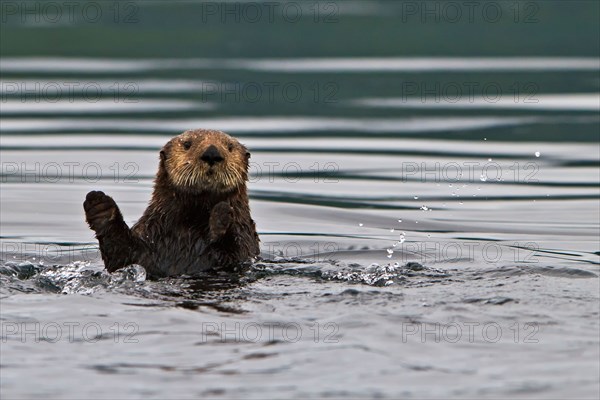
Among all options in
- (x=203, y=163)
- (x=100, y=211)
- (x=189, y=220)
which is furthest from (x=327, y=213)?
(x=100, y=211)

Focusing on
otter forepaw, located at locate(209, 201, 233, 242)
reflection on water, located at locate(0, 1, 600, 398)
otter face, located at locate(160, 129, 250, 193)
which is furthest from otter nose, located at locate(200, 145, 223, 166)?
reflection on water, located at locate(0, 1, 600, 398)

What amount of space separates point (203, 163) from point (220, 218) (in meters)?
0.46

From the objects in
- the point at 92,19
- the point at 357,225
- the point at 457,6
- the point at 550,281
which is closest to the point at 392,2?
the point at 457,6

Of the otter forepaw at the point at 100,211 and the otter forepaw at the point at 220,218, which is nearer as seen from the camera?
the otter forepaw at the point at 220,218

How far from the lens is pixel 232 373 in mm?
5344

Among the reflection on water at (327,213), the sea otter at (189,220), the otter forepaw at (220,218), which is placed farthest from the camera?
the sea otter at (189,220)

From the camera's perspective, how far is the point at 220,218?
726cm

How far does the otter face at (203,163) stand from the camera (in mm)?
7551

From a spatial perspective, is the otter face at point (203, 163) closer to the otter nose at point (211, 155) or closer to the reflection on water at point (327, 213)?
the otter nose at point (211, 155)

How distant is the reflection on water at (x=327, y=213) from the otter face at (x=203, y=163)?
647 mm

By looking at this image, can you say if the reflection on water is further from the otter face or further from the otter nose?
the otter nose

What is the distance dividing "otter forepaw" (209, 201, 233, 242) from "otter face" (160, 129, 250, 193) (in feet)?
1.17

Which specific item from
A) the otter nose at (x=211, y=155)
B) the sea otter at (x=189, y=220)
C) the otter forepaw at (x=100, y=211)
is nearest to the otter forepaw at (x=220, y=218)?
the sea otter at (x=189, y=220)

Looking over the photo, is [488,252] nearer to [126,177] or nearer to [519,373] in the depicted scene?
[519,373]
